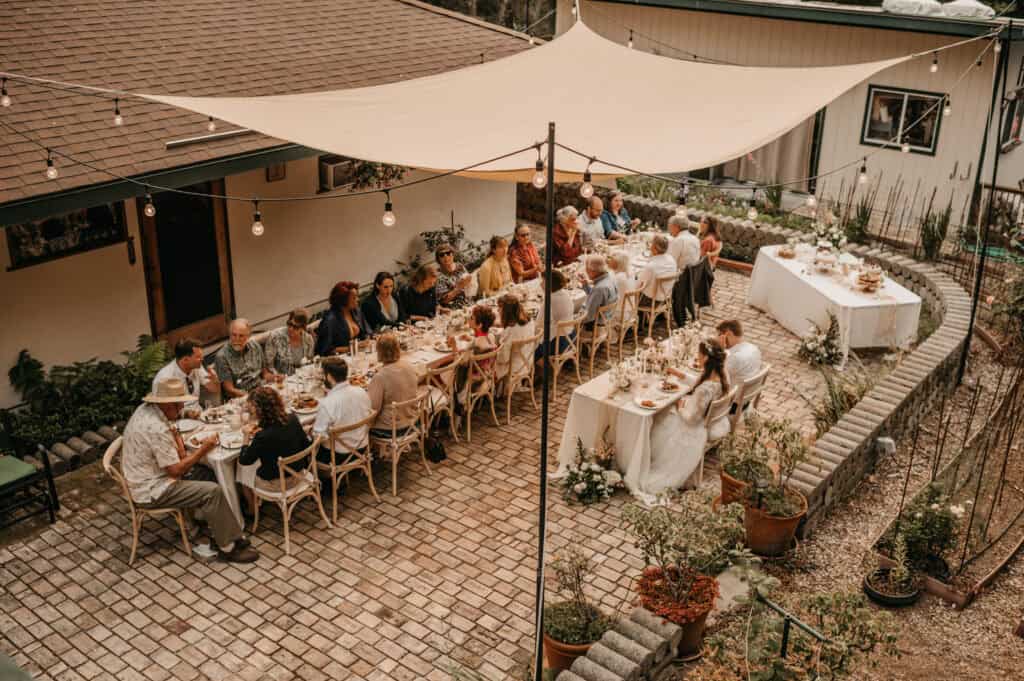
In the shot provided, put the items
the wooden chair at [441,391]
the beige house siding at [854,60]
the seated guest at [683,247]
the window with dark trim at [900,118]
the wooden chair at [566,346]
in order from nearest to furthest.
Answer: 1. the wooden chair at [441,391]
2. the wooden chair at [566,346]
3. the seated guest at [683,247]
4. the beige house siding at [854,60]
5. the window with dark trim at [900,118]

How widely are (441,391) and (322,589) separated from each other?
2421 millimetres

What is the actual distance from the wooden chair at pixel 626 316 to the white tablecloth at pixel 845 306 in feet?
6.60

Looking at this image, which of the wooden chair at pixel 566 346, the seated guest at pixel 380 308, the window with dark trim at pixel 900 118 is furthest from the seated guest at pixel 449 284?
the window with dark trim at pixel 900 118

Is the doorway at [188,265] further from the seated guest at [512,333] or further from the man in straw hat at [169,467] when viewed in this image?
the seated guest at [512,333]

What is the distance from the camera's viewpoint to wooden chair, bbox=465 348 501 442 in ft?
30.4

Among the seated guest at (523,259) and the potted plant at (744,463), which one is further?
the seated guest at (523,259)

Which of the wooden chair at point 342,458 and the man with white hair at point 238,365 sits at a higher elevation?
the man with white hair at point 238,365

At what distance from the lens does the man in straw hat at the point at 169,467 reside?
721 centimetres

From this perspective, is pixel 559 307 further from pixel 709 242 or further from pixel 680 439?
pixel 709 242

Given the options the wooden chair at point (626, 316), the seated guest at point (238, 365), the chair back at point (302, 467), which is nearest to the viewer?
the chair back at point (302, 467)

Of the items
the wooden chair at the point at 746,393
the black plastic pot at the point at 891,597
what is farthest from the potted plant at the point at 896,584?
the wooden chair at the point at 746,393

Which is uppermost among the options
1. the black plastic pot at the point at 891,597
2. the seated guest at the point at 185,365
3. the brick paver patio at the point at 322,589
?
the seated guest at the point at 185,365

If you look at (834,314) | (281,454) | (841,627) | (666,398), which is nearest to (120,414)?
(281,454)

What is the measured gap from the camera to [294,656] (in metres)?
6.69
